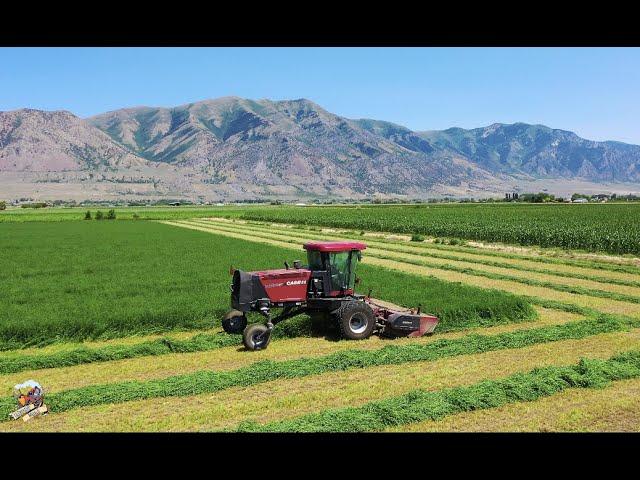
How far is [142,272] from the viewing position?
78.3 feet

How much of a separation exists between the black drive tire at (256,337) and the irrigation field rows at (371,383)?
26cm

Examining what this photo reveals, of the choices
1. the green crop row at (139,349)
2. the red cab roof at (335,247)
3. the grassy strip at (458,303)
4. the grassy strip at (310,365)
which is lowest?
the green crop row at (139,349)

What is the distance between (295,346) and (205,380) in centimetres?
347

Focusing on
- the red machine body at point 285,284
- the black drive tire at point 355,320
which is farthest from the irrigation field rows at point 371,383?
the red machine body at point 285,284

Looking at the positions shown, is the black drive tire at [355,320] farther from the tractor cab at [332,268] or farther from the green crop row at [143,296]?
the green crop row at [143,296]

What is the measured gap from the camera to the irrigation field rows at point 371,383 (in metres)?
8.38

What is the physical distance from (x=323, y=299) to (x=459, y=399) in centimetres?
565

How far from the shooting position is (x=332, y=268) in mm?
14055

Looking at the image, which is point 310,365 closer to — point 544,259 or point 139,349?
point 139,349

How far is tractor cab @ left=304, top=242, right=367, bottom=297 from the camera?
14.0 m

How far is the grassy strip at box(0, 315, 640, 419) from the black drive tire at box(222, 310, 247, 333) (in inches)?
116
